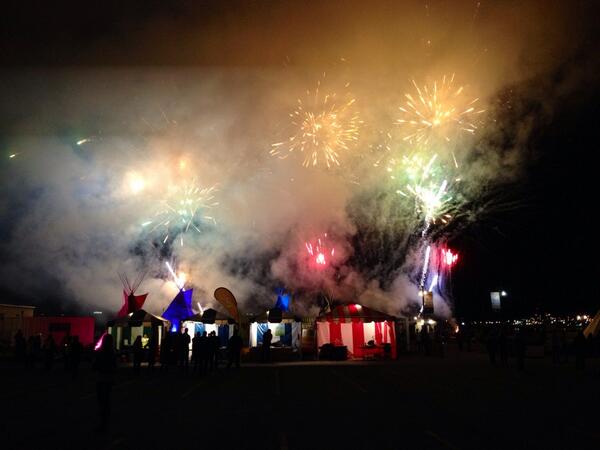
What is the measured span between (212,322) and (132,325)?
442cm

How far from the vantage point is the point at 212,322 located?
2903cm

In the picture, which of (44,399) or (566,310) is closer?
(44,399)

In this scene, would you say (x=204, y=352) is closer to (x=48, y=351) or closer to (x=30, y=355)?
(x=48, y=351)

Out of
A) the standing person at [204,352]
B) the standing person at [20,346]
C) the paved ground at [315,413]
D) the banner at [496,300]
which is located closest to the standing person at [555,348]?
the paved ground at [315,413]

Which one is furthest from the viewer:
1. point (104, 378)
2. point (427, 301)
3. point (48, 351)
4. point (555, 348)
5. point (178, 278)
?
point (178, 278)

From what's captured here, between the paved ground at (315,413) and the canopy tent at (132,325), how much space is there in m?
11.2

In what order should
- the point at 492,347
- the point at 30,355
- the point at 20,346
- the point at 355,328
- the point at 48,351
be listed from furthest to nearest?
the point at 355,328 → the point at 20,346 → the point at 30,355 → the point at 492,347 → the point at 48,351

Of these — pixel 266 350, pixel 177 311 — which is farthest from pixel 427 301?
pixel 177 311

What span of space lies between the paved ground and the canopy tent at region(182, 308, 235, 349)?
462 inches

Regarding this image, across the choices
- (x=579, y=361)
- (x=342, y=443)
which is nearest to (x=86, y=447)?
(x=342, y=443)

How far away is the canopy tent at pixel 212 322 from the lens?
29.1 meters

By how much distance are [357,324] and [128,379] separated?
14329 millimetres

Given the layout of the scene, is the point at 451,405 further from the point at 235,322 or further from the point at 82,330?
the point at 82,330

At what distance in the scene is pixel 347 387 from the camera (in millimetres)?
14312
